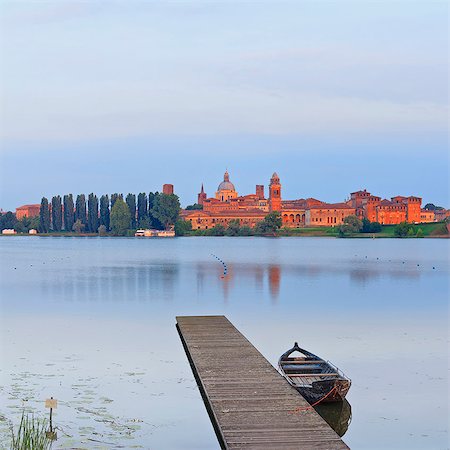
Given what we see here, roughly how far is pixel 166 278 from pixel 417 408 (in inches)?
1347

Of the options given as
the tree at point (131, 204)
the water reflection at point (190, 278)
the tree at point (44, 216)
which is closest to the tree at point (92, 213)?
the tree at point (131, 204)

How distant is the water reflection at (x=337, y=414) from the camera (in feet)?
44.5

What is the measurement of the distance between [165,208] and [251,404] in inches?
5567

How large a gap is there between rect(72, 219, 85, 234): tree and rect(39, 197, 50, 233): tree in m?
7.86

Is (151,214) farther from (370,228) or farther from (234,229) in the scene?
(370,228)

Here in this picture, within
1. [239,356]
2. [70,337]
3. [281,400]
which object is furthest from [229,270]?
[281,400]

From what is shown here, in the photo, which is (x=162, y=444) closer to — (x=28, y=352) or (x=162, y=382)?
(x=162, y=382)

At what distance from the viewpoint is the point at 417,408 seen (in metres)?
14.6

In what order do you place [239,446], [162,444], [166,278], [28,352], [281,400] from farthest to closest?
[166,278] → [28,352] → [281,400] → [162,444] → [239,446]

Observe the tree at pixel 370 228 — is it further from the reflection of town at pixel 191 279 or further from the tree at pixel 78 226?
the reflection of town at pixel 191 279

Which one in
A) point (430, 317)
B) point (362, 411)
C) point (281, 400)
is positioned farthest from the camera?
point (430, 317)

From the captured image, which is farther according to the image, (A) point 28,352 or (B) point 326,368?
(A) point 28,352

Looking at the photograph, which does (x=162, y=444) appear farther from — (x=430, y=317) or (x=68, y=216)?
(x=68, y=216)

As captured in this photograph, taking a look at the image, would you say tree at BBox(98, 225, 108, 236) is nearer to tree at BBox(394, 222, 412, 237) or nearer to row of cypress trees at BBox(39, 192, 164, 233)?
row of cypress trees at BBox(39, 192, 164, 233)
